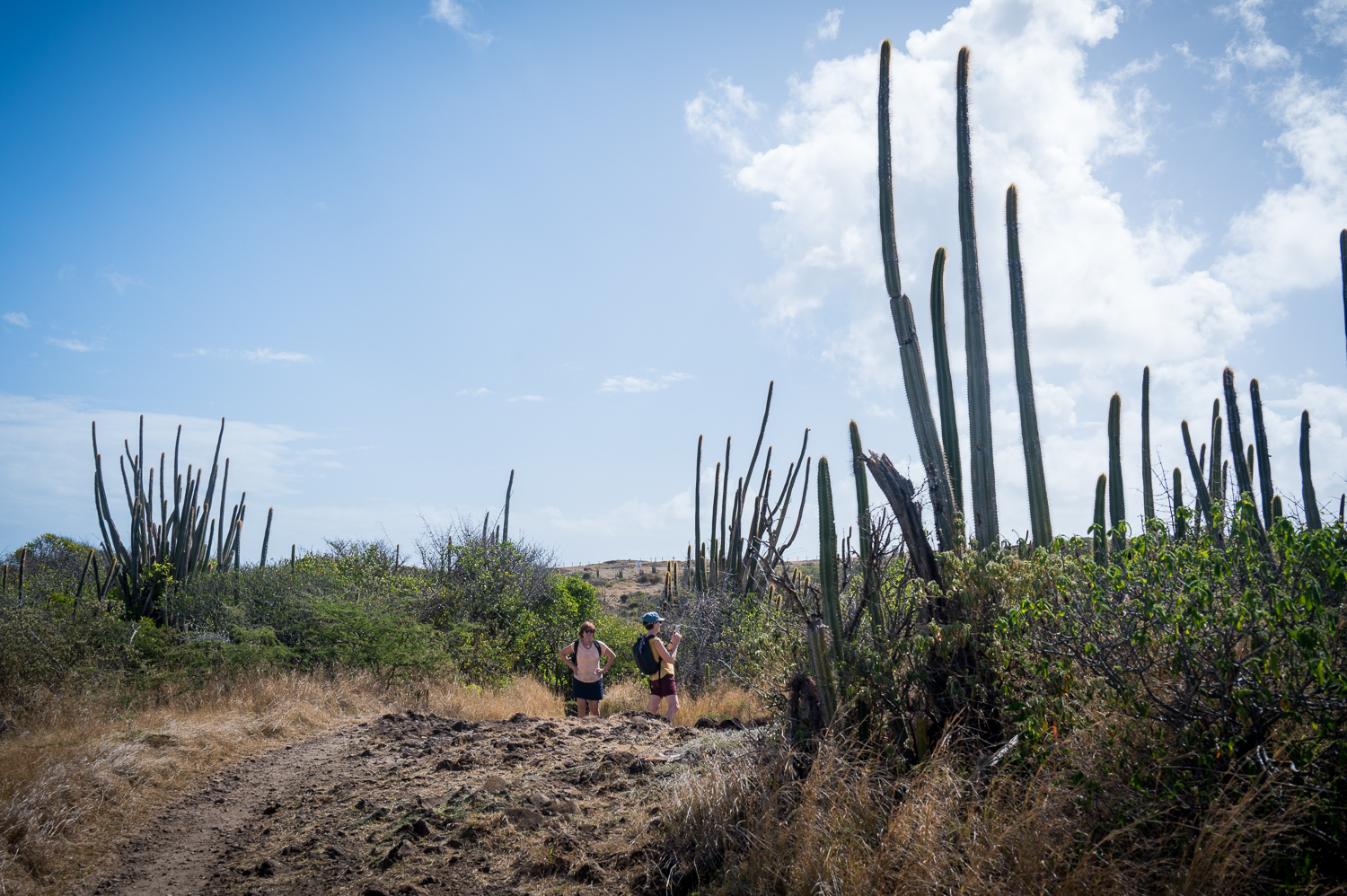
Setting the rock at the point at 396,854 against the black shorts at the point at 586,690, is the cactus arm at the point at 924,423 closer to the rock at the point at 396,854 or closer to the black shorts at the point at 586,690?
the rock at the point at 396,854

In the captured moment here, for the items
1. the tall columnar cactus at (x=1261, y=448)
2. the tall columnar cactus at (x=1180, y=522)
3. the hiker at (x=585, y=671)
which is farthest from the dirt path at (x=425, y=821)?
the tall columnar cactus at (x=1261, y=448)

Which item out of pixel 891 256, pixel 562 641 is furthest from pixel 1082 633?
pixel 562 641

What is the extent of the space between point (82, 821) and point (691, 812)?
5450 mm

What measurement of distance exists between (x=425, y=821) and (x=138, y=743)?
14.4ft

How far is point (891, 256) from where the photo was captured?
7797 millimetres

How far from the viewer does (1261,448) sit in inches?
498

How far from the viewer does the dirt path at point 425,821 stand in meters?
5.23

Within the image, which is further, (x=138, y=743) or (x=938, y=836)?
(x=138, y=743)

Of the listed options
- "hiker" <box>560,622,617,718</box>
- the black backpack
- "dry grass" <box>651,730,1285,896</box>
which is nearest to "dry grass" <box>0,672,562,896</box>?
"hiker" <box>560,622,617,718</box>

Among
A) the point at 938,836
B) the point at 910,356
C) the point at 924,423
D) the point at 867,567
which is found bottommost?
the point at 938,836

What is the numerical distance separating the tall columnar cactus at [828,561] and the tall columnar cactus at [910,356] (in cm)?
97

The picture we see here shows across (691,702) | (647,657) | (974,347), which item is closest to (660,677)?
(647,657)

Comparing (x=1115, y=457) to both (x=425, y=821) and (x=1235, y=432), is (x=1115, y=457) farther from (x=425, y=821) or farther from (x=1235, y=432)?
(x=425, y=821)

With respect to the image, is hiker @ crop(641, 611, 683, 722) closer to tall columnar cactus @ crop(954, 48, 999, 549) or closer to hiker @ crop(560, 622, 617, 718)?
hiker @ crop(560, 622, 617, 718)
